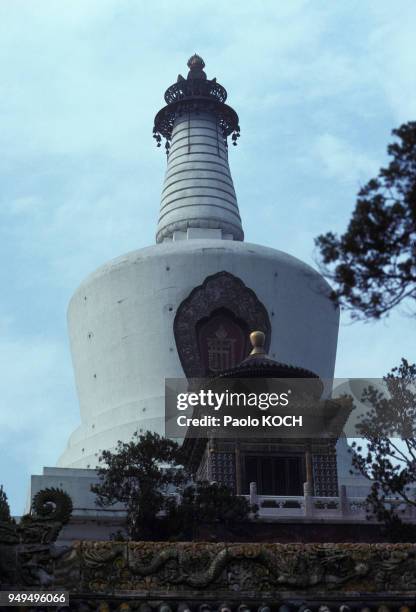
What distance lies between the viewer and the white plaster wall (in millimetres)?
31203

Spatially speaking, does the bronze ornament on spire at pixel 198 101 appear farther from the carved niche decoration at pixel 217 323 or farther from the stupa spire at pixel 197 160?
the carved niche decoration at pixel 217 323

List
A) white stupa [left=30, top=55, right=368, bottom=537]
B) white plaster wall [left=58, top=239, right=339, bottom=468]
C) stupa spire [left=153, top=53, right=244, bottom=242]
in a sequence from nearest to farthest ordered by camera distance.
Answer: white stupa [left=30, top=55, right=368, bottom=537], white plaster wall [left=58, top=239, right=339, bottom=468], stupa spire [left=153, top=53, right=244, bottom=242]

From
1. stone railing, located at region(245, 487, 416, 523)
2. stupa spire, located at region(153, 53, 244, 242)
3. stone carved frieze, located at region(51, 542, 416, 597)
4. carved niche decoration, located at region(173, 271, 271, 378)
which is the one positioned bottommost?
stone carved frieze, located at region(51, 542, 416, 597)

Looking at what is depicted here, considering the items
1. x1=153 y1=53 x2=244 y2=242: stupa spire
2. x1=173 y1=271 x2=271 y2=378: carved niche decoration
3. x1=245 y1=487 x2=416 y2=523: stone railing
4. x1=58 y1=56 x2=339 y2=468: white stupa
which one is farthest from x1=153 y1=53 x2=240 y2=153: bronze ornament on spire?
x1=245 y1=487 x2=416 y2=523: stone railing

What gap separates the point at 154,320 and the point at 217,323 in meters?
1.78

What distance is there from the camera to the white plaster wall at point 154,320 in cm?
3120

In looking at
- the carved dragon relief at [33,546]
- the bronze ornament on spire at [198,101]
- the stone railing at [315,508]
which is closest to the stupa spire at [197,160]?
the bronze ornament on spire at [198,101]

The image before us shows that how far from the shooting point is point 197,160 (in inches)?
1486

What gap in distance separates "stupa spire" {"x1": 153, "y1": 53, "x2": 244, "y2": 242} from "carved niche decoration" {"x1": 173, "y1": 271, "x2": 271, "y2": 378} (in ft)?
13.8

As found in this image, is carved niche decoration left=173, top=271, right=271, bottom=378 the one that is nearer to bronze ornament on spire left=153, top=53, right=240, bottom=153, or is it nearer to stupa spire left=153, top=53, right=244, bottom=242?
stupa spire left=153, top=53, right=244, bottom=242

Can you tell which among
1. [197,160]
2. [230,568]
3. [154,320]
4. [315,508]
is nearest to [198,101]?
[197,160]

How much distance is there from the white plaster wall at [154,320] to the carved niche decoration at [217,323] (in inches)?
13.5

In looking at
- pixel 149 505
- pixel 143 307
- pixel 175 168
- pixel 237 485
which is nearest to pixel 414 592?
pixel 149 505

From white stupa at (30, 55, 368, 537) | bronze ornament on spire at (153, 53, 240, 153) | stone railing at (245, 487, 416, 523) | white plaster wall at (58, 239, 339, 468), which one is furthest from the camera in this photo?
bronze ornament on spire at (153, 53, 240, 153)
